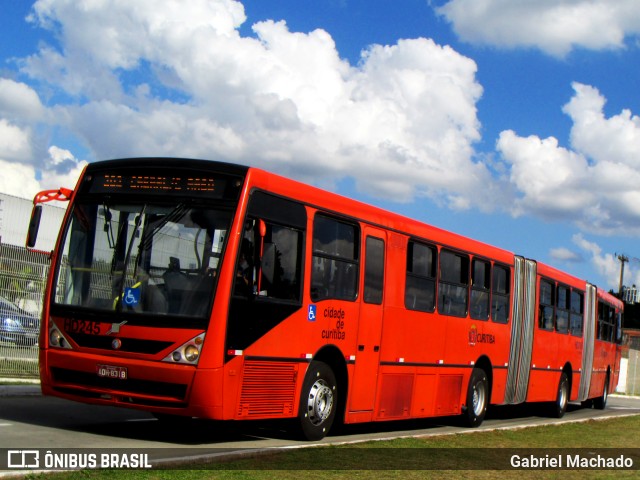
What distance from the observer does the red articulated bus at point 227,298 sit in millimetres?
10812

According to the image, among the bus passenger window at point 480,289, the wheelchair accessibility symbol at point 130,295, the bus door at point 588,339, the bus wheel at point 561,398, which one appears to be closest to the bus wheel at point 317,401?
the wheelchair accessibility symbol at point 130,295

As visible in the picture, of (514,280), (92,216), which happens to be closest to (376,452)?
(92,216)

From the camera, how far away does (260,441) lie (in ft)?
39.9

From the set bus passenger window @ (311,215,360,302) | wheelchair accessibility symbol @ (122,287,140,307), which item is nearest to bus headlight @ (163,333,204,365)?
wheelchair accessibility symbol @ (122,287,140,307)

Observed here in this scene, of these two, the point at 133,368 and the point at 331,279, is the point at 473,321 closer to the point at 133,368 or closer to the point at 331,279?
the point at 331,279

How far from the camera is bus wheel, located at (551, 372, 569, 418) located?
23766 millimetres

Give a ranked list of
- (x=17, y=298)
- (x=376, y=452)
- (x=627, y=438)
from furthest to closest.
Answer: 1. (x=17, y=298)
2. (x=627, y=438)
3. (x=376, y=452)

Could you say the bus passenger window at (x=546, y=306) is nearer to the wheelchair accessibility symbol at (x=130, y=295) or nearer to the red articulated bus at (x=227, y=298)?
the red articulated bus at (x=227, y=298)

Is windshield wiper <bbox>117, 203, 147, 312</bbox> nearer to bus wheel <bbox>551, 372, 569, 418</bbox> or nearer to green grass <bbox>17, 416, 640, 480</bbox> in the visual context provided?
green grass <bbox>17, 416, 640, 480</bbox>

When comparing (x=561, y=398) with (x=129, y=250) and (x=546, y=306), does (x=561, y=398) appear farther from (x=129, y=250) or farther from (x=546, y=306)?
(x=129, y=250)

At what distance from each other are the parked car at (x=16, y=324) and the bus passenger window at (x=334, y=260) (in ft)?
25.8

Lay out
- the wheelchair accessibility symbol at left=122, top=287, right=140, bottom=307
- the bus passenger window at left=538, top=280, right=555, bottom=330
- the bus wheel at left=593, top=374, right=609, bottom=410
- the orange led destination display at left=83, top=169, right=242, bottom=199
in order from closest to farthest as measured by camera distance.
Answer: the wheelchair accessibility symbol at left=122, top=287, right=140, bottom=307
the orange led destination display at left=83, top=169, right=242, bottom=199
the bus passenger window at left=538, top=280, right=555, bottom=330
the bus wheel at left=593, top=374, right=609, bottom=410

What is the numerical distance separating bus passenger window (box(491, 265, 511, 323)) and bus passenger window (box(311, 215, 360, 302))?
20.4ft

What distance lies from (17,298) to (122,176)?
329 inches
